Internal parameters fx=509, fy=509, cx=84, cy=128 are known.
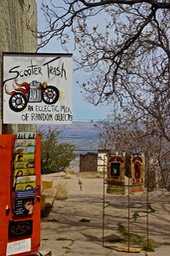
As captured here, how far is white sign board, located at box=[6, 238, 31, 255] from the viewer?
6.06 metres

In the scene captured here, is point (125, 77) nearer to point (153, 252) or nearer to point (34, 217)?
point (153, 252)

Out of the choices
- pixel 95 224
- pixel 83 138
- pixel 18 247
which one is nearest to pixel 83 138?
pixel 83 138

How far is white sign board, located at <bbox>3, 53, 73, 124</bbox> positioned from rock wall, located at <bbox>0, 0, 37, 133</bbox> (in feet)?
4.79

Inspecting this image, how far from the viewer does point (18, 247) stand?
20.1 ft

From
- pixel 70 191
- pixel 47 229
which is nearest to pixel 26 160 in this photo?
pixel 47 229

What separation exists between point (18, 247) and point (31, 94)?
79.8 inches

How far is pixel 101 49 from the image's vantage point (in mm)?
15305

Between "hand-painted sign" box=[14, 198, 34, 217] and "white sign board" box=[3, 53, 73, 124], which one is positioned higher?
"white sign board" box=[3, 53, 73, 124]

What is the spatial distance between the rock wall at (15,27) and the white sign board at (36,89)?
146 centimetres

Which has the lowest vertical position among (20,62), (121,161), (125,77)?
(121,161)

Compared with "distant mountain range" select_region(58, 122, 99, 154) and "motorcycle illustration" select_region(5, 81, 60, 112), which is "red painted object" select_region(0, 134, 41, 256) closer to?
"motorcycle illustration" select_region(5, 81, 60, 112)

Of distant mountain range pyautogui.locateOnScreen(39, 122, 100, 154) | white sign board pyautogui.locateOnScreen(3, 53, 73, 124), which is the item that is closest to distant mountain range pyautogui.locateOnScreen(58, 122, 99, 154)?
distant mountain range pyautogui.locateOnScreen(39, 122, 100, 154)

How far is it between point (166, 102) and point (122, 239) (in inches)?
301

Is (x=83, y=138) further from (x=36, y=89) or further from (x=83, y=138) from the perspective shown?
(x=36, y=89)
